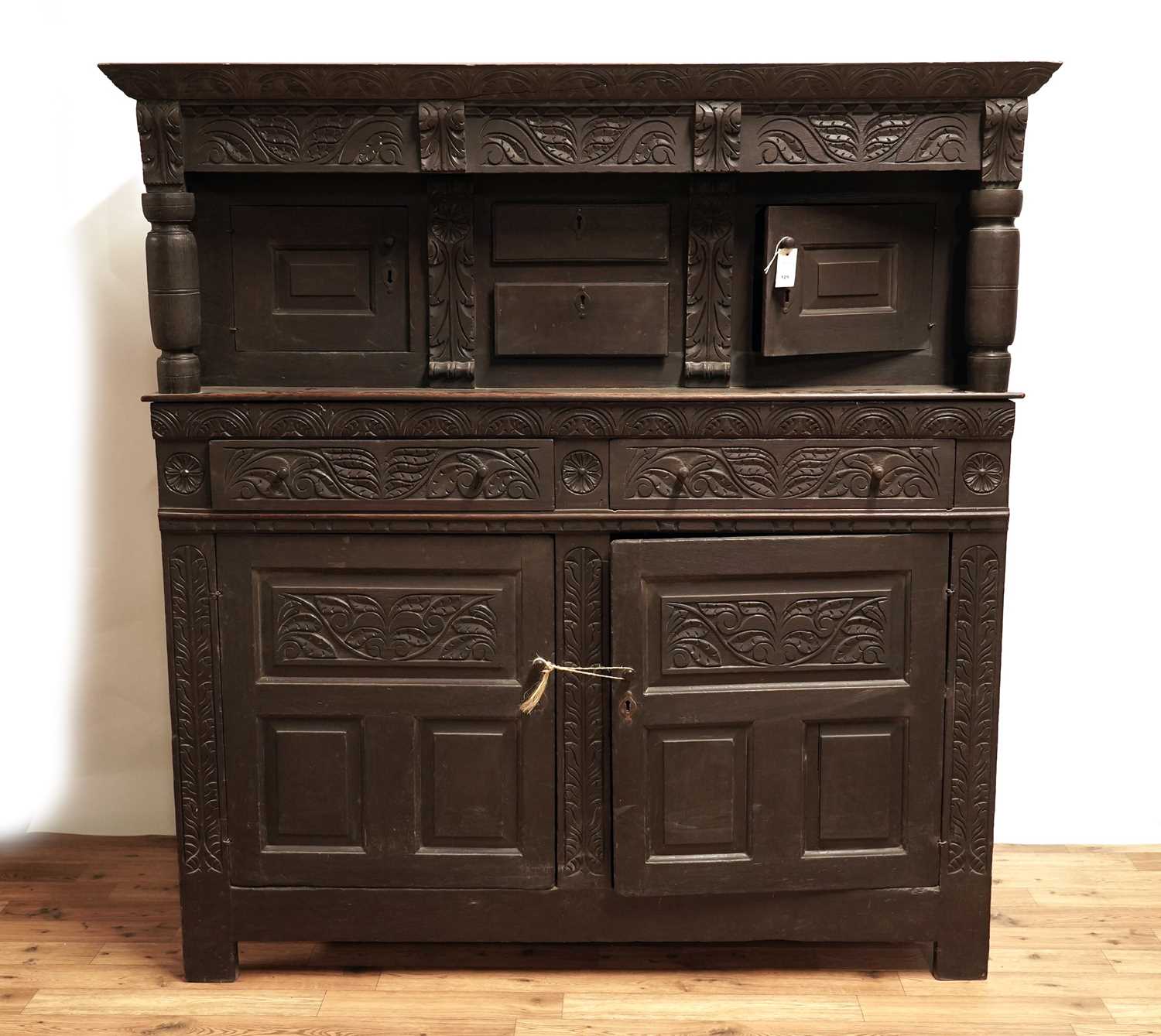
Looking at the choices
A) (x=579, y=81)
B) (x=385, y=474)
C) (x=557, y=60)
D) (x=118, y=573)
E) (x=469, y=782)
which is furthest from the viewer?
(x=118, y=573)

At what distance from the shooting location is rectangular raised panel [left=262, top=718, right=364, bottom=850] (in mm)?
2543

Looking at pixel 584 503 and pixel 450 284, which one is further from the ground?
pixel 450 284

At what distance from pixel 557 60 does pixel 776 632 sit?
1497 millimetres

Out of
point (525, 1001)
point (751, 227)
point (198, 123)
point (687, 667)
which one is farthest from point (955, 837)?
point (198, 123)

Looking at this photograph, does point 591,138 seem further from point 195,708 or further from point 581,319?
point 195,708

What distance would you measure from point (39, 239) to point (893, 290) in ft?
6.94

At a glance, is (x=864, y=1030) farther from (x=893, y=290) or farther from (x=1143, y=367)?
(x=1143, y=367)

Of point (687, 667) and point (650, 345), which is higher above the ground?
point (650, 345)

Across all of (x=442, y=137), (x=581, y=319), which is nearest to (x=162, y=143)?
(x=442, y=137)

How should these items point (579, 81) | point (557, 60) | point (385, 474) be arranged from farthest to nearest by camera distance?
1. point (557, 60)
2. point (385, 474)
3. point (579, 81)

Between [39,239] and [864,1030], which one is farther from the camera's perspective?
[39,239]

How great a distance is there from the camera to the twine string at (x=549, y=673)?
249 centimetres

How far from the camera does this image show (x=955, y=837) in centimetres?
257

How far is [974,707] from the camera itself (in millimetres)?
2533
